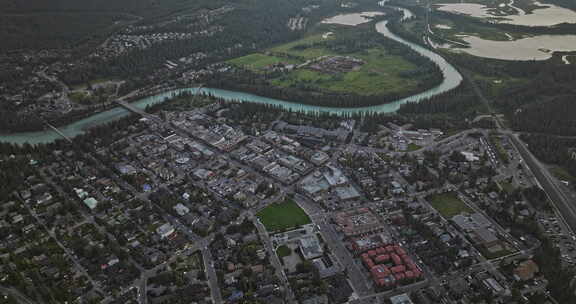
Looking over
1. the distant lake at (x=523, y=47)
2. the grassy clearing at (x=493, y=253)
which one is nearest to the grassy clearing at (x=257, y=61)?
the distant lake at (x=523, y=47)

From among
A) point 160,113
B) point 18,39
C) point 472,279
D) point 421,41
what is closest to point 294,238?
point 472,279

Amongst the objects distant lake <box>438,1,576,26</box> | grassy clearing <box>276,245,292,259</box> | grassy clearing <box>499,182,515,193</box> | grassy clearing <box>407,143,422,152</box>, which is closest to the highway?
grassy clearing <box>499,182,515,193</box>

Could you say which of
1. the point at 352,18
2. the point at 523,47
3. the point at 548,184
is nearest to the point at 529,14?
the point at 523,47

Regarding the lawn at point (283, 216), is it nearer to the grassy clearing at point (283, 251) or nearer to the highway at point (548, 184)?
the grassy clearing at point (283, 251)

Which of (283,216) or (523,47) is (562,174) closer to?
(283,216)

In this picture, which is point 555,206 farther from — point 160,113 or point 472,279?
point 160,113

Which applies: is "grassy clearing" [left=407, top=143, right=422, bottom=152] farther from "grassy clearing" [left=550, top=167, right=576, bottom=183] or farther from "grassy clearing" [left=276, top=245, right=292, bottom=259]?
"grassy clearing" [left=276, top=245, right=292, bottom=259]
